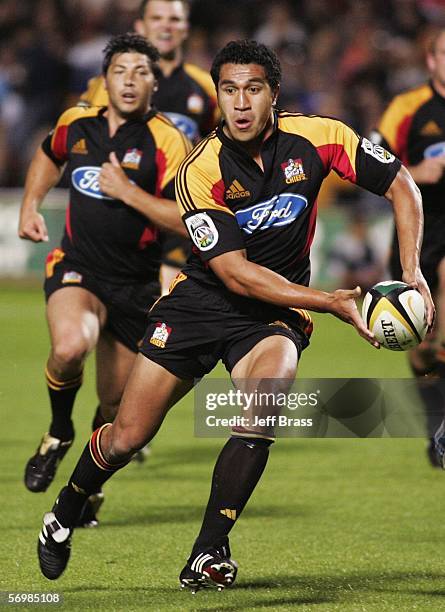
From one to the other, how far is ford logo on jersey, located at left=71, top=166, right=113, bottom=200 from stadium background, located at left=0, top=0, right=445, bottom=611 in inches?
68.3

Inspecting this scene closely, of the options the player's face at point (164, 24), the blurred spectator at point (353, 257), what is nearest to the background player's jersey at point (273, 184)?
the player's face at point (164, 24)

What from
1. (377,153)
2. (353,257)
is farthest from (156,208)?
(353,257)

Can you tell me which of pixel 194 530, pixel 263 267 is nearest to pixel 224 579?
pixel 263 267

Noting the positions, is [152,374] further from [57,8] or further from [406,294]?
[57,8]

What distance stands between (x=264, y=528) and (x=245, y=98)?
2.51 m

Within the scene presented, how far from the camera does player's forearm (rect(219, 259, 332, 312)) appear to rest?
17.3 feet

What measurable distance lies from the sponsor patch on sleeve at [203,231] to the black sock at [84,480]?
2.98 feet

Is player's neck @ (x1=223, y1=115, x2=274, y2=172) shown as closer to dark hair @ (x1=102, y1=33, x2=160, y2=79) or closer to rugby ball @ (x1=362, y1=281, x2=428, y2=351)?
rugby ball @ (x1=362, y1=281, x2=428, y2=351)

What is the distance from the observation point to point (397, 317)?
205 inches

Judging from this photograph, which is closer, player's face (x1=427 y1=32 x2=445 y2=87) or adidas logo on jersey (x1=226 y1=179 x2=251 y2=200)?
adidas logo on jersey (x1=226 y1=179 x2=251 y2=200)

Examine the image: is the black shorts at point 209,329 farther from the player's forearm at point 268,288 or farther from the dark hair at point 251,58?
the dark hair at point 251,58

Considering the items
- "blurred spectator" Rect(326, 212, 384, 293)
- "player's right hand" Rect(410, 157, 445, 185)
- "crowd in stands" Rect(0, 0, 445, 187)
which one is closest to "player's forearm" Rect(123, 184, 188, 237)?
A: "player's right hand" Rect(410, 157, 445, 185)

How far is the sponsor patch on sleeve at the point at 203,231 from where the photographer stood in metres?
5.47

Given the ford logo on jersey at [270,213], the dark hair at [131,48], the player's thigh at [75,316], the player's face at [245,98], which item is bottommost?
the player's thigh at [75,316]
